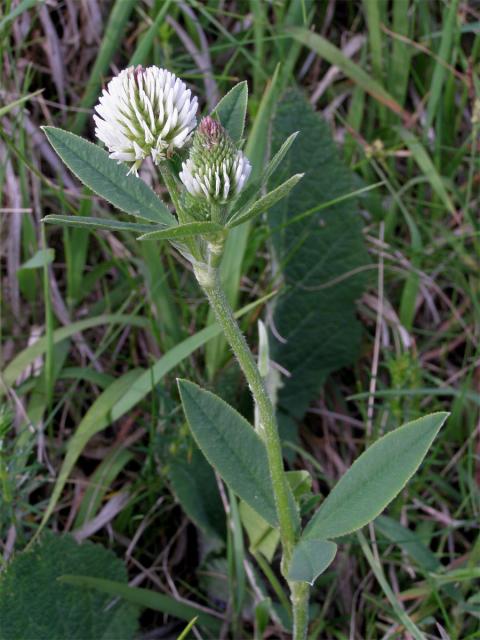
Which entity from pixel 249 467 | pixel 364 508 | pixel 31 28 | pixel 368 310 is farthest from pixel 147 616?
pixel 31 28

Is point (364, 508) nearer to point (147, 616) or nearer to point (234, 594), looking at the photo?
point (234, 594)

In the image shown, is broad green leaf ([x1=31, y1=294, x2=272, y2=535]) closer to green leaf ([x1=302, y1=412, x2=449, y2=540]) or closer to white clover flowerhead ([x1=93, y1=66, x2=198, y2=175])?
green leaf ([x1=302, y1=412, x2=449, y2=540])

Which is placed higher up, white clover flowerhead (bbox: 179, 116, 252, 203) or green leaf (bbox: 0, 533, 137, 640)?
white clover flowerhead (bbox: 179, 116, 252, 203)

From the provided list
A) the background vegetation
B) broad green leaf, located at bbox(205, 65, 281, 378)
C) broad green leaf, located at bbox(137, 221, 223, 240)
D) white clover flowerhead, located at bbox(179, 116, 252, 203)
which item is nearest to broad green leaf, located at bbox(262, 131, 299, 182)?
white clover flowerhead, located at bbox(179, 116, 252, 203)

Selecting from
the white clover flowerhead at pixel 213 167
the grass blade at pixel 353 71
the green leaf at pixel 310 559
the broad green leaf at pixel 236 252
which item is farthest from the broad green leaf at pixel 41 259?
the grass blade at pixel 353 71

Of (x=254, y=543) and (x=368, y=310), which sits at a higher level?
(x=368, y=310)

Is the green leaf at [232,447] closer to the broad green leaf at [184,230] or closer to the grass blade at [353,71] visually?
the broad green leaf at [184,230]

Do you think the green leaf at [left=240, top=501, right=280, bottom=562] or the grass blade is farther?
the grass blade
